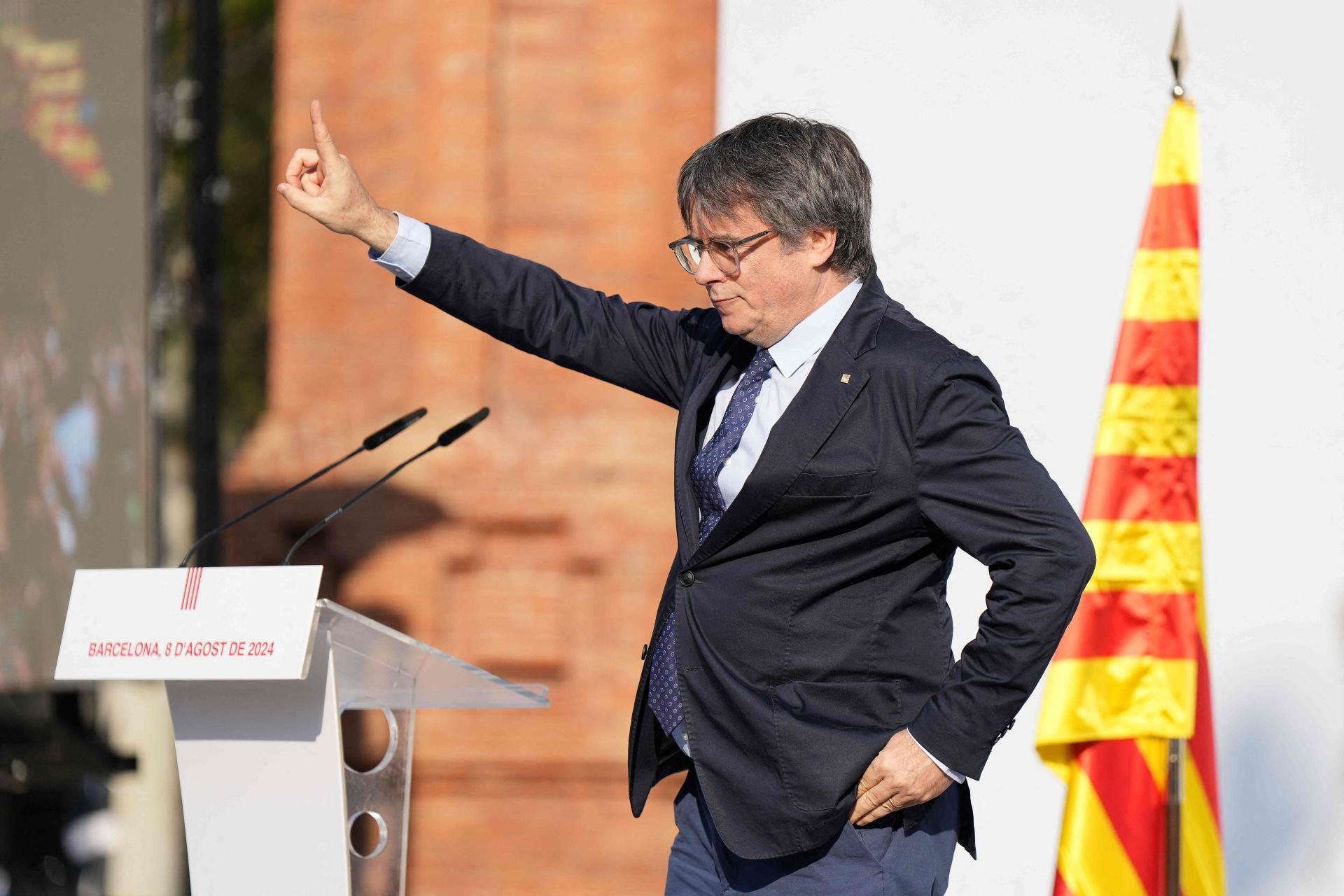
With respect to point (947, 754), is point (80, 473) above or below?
below

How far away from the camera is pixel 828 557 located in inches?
75.0

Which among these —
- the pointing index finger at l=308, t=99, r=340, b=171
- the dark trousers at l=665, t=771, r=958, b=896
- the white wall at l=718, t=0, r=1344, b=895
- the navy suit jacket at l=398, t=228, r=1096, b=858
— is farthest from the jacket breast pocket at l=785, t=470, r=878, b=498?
the white wall at l=718, t=0, r=1344, b=895

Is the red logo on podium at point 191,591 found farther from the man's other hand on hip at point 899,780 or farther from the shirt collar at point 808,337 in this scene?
the man's other hand on hip at point 899,780

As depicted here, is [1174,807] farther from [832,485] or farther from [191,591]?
[191,591]

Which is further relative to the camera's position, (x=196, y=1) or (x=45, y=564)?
(x=196, y=1)

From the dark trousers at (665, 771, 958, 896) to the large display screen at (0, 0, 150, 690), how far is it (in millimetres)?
2918

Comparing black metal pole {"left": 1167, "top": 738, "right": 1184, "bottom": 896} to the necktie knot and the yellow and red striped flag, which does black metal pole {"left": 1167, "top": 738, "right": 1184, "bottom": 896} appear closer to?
the yellow and red striped flag

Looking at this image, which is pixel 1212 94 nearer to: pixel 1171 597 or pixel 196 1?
pixel 1171 597

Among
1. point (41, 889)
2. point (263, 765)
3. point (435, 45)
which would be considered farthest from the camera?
point (41, 889)

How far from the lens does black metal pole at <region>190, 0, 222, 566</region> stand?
467 centimetres

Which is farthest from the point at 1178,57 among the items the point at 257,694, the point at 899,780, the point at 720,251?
the point at 257,694

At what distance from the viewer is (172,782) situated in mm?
4543

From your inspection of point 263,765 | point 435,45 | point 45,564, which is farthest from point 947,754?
point 45,564

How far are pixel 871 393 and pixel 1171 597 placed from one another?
4.24 feet
